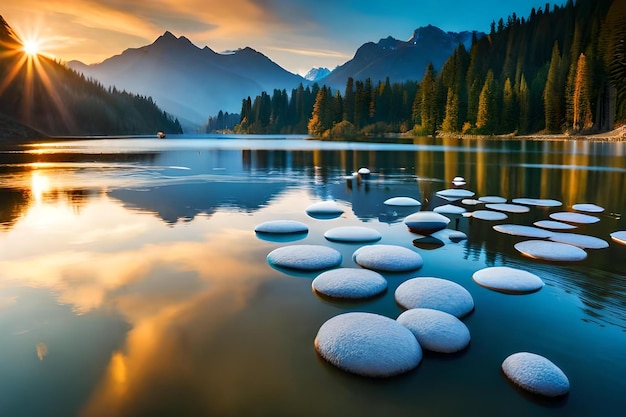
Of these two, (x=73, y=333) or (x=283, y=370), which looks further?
(x=73, y=333)

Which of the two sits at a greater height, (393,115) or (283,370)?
(393,115)

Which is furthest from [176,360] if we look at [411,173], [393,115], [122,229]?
[393,115]

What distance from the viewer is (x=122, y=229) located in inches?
603

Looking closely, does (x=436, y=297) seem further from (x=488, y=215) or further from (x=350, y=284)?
(x=488, y=215)

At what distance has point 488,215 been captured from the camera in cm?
1720

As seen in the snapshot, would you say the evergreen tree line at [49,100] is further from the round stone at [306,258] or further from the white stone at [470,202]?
the round stone at [306,258]

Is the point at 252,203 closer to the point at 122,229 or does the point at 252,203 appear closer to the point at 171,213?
the point at 171,213

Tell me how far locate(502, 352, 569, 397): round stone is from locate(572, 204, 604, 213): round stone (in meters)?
15.4

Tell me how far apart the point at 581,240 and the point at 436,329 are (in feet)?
29.7

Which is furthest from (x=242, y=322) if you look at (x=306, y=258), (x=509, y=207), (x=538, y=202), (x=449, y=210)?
(x=538, y=202)

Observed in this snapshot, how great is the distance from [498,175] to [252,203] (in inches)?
824

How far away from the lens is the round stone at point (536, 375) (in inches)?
222

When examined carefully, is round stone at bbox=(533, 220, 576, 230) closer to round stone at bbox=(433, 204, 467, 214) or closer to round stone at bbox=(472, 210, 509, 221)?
round stone at bbox=(472, 210, 509, 221)

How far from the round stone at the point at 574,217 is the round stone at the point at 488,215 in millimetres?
2032
